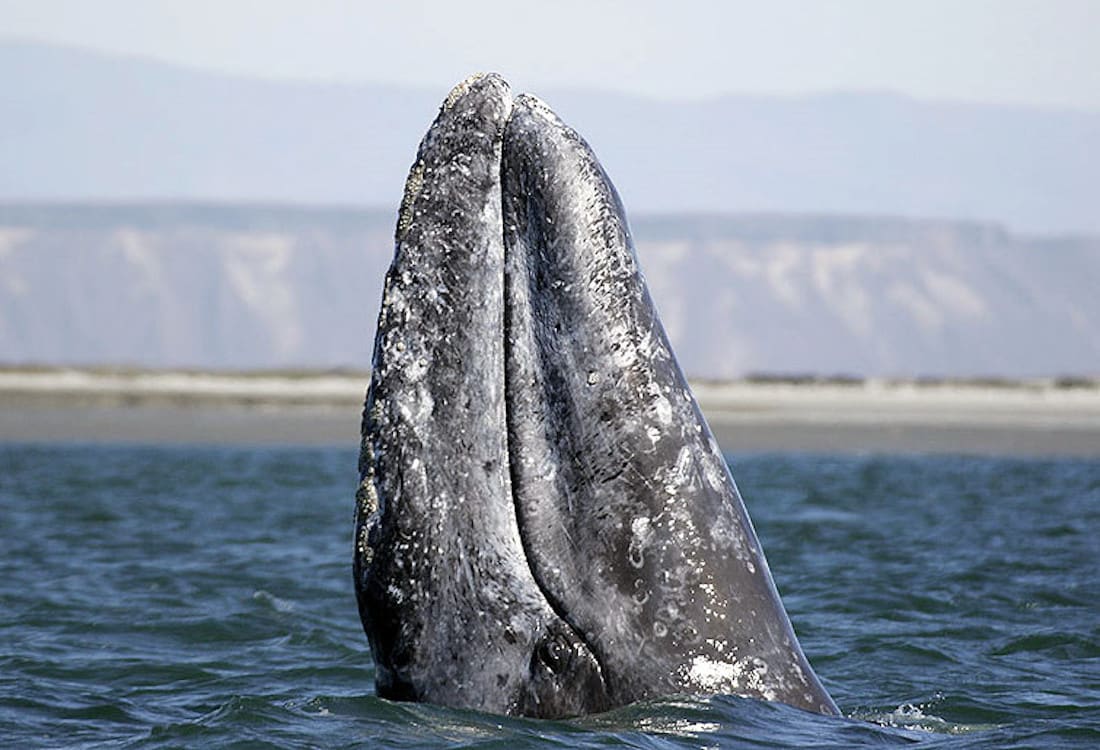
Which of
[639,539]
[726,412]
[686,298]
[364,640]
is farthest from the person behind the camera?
[686,298]

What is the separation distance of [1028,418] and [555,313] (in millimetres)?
30181

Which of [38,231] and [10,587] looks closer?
[10,587]

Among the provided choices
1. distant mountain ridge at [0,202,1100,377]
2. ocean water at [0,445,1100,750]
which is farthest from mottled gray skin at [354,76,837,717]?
distant mountain ridge at [0,202,1100,377]

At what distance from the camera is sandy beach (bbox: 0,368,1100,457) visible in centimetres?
2967

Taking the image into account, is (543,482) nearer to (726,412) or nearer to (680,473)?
(680,473)

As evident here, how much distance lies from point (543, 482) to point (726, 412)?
100ft

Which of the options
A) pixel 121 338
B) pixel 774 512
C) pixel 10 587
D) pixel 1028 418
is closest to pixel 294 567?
pixel 10 587

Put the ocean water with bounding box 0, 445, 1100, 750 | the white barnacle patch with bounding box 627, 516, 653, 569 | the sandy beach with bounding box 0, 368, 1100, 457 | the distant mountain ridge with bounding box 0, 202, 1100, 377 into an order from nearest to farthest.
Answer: the white barnacle patch with bounding box 627, 516, 653, 569 → the ocean water with bounding box 0, 445, 1100, 750 → the sandy beach with bounding box 0, 368, 1100, 457 → the distant mountain ridge with bounding box 0, 202, 1100, 377

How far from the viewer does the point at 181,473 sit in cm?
2153

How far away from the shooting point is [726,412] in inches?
1391

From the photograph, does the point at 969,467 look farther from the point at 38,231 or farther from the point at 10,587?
the point at 38,231

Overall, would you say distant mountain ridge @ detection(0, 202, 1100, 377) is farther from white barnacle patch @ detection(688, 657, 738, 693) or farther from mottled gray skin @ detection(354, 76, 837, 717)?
white barnacle patch @ detection(688, 657, 738, 693)

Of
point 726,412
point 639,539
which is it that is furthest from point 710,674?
point 726,412

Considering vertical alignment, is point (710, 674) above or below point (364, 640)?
above
